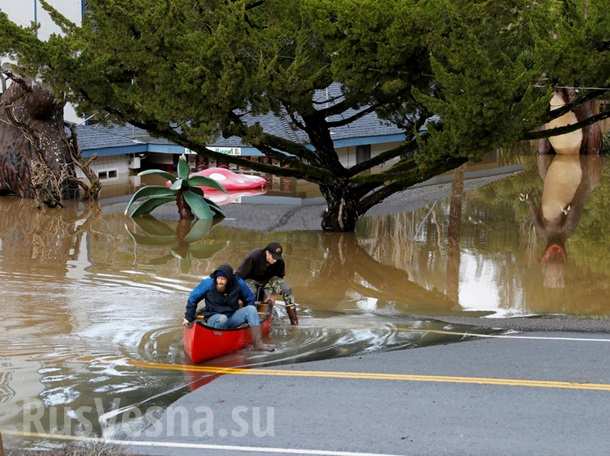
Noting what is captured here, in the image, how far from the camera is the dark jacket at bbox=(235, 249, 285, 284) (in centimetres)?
1555

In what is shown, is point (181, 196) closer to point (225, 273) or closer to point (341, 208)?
point (341, 208)

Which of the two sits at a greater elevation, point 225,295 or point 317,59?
point 317,59

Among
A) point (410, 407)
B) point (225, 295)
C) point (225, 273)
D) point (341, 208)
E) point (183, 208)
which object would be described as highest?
point (183, 208)

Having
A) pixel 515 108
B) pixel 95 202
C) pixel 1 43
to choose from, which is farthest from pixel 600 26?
pixel 95 202

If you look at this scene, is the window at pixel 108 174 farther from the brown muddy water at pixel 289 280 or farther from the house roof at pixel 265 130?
the brown muddy water at pixel 289 280

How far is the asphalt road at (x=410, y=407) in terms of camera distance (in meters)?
10.2

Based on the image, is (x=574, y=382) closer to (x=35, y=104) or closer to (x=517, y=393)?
(x=517, y=393)

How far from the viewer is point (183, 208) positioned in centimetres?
2984

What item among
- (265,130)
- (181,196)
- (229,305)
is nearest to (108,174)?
(265,130)

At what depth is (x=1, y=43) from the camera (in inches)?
925

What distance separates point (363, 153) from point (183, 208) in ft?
45.3

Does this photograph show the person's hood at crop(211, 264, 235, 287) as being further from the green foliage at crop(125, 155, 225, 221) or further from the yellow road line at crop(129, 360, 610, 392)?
the green foliage at crop(125, 155, 225, 221)

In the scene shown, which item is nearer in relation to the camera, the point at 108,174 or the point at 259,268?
the point at 259,268

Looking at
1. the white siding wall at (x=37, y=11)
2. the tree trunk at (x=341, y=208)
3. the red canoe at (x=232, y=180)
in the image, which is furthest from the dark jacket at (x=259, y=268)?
the white siding wall at (x=37, y=11)
